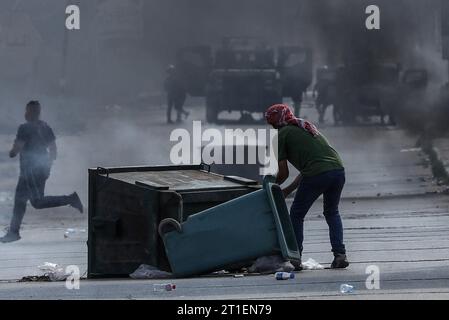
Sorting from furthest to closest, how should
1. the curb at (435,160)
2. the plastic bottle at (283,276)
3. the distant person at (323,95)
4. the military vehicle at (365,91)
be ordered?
the distant person at (323,95)
the military vehicle at (365,91)
the curb at (435,160)
the plastic bottle at (283,276)

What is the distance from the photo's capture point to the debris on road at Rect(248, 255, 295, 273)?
10.4m

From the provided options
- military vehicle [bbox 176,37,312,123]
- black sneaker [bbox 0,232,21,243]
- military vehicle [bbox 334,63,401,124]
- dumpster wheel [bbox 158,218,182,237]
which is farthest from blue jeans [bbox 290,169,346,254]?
military vehicle [bbox 334,63,401,124]

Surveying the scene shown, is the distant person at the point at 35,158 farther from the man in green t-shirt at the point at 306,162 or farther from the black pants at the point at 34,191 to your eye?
the man in green t-shirt at the point at 306,162

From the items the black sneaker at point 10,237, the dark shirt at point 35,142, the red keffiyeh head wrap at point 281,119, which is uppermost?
the red keffiyeh head wrap at point 281,119

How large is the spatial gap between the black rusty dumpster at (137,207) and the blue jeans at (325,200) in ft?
1.31

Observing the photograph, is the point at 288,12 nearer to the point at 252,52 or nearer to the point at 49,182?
the point at 252,52

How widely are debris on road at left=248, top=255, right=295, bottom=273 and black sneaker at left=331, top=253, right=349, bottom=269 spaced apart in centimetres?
63

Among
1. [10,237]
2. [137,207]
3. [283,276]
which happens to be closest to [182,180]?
[137,207]

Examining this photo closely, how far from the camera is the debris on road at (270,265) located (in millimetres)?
10367

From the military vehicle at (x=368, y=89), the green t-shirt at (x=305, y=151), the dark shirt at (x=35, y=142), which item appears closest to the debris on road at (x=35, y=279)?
the green t-shirt at (x=305, y=151)

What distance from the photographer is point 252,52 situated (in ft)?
118

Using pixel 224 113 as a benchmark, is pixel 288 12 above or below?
above
